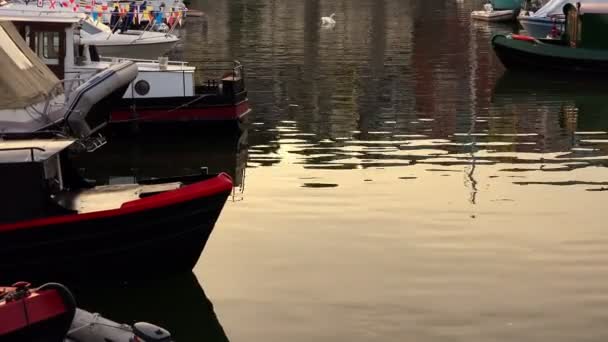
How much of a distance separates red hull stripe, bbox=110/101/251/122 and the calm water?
19.8 inches

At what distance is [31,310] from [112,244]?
4.16 meters

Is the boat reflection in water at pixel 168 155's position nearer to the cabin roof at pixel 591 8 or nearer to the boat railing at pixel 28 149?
the boat railing at pixel 28 149

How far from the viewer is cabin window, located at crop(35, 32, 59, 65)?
26.4 meters

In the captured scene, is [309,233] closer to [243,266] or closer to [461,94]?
[243,266]

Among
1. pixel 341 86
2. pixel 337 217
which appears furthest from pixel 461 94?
pixel 337 217

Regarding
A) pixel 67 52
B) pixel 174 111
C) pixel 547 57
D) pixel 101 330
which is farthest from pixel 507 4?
pixel 101 330

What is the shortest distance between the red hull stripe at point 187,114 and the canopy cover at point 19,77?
241 inches

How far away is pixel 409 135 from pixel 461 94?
8568 millimetres

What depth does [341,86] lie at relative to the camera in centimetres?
3891

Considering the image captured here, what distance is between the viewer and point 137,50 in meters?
41.8

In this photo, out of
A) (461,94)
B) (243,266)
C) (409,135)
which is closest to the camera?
(243,266)

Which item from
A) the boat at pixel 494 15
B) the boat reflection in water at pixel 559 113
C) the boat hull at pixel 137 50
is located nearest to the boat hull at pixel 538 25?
the boat reflection in water at pixel 559 113

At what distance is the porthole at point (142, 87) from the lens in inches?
1080

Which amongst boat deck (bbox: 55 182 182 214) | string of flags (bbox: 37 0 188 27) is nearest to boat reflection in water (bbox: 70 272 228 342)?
boat deck (bbox: 55 182 182 214)
